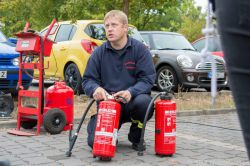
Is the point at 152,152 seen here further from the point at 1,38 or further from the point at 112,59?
Answer: the point at 1,38

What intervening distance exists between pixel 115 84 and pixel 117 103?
517 millimetres

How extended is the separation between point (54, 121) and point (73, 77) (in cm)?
406

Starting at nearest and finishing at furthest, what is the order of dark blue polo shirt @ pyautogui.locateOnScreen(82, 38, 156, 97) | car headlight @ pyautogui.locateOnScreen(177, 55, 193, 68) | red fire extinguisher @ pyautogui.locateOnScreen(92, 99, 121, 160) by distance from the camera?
red fire extinguisher @ pyautogui.locateOnScreen(92, 99, 121, 160)
dark blue polo shirt @ pyautogui.locateOnScreen(82, 38, 156, 97)
car headlight @ pyautogui.locateOnScreen(177, 55, 193, 68)

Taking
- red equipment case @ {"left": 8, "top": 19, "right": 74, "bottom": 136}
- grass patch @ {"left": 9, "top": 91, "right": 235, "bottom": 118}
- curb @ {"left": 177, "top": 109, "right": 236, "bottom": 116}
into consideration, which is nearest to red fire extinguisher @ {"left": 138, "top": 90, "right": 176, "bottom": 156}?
red equipment case @ {"left": 8, "top": 19, "right": 74, "bottom": 136}

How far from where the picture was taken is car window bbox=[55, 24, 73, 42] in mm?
10617

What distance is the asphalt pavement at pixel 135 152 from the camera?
14.7ft

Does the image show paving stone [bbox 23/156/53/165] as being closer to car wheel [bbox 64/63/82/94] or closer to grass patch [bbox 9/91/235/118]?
grass patch [bbox 9/91/235/118]

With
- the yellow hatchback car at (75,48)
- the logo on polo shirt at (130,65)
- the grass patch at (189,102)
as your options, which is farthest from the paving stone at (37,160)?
the yellow hatchback car at (75,48)

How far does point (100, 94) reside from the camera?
4.56 m

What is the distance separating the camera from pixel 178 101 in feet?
29.6

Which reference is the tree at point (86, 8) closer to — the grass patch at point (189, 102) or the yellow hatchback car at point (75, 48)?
the yellow hatchback car at point (75, 48)

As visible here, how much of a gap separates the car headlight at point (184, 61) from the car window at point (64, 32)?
2.46 meters

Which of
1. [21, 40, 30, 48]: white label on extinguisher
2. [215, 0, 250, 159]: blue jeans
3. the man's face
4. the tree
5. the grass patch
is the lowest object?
the grass patch

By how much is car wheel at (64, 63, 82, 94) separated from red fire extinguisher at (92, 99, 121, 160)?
5.21 meters
